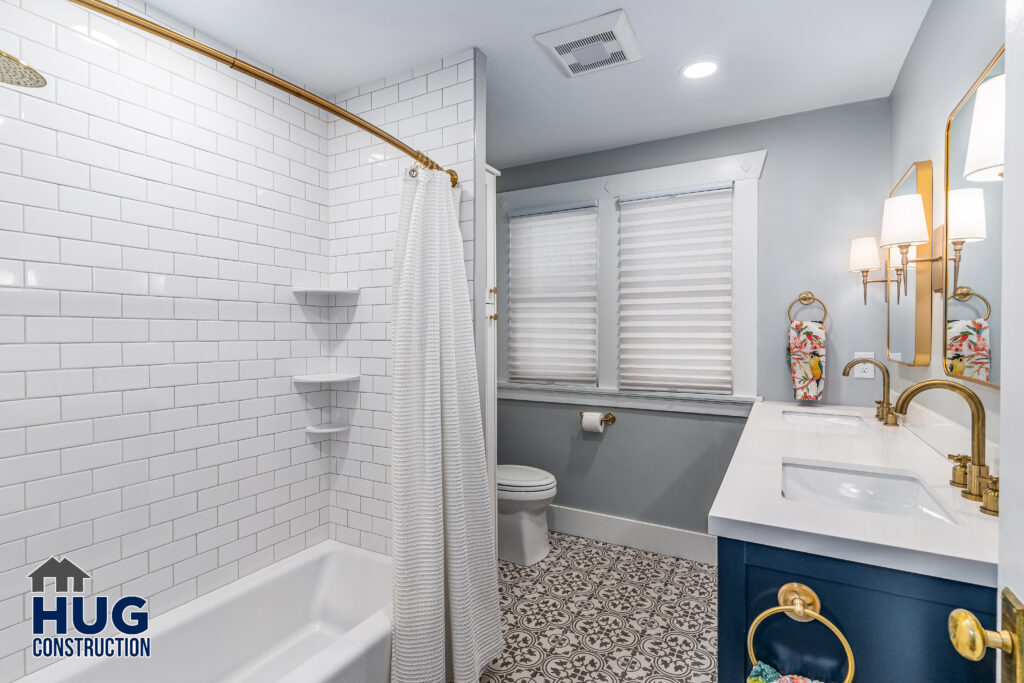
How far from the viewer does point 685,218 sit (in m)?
2.89

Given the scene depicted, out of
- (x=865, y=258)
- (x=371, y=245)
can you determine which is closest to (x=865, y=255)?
(x=865, y=258)

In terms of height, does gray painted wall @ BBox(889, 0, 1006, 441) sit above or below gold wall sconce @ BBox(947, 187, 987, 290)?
above

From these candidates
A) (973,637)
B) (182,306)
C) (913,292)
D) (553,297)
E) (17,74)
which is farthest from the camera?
(553,297)

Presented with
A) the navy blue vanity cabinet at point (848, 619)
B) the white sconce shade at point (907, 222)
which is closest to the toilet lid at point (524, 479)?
the navy blue vanity cabinet at point (848, 619)

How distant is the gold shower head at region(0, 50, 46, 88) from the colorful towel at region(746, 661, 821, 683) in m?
1.69

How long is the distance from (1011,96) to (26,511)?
2.28m

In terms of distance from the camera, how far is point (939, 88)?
169 cm

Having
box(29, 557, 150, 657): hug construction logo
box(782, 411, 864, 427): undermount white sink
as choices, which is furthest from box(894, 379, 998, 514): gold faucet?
box(29, 557, 150, 657): hug construction logo

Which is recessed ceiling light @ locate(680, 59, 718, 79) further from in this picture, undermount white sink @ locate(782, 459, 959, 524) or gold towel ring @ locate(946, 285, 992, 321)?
undermount white sink @ locate(782, 459, 959, 524)

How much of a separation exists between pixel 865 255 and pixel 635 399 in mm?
1383

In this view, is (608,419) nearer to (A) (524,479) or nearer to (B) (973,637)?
(A) (524,479)

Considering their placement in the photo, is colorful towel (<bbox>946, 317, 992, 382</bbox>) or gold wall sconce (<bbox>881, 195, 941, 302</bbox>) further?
gold wall sconce (<bbox>881, 195, 941, 302</bbox>)

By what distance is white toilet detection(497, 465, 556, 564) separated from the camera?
2740 mm

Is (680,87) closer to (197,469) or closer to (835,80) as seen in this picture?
(835,80)
